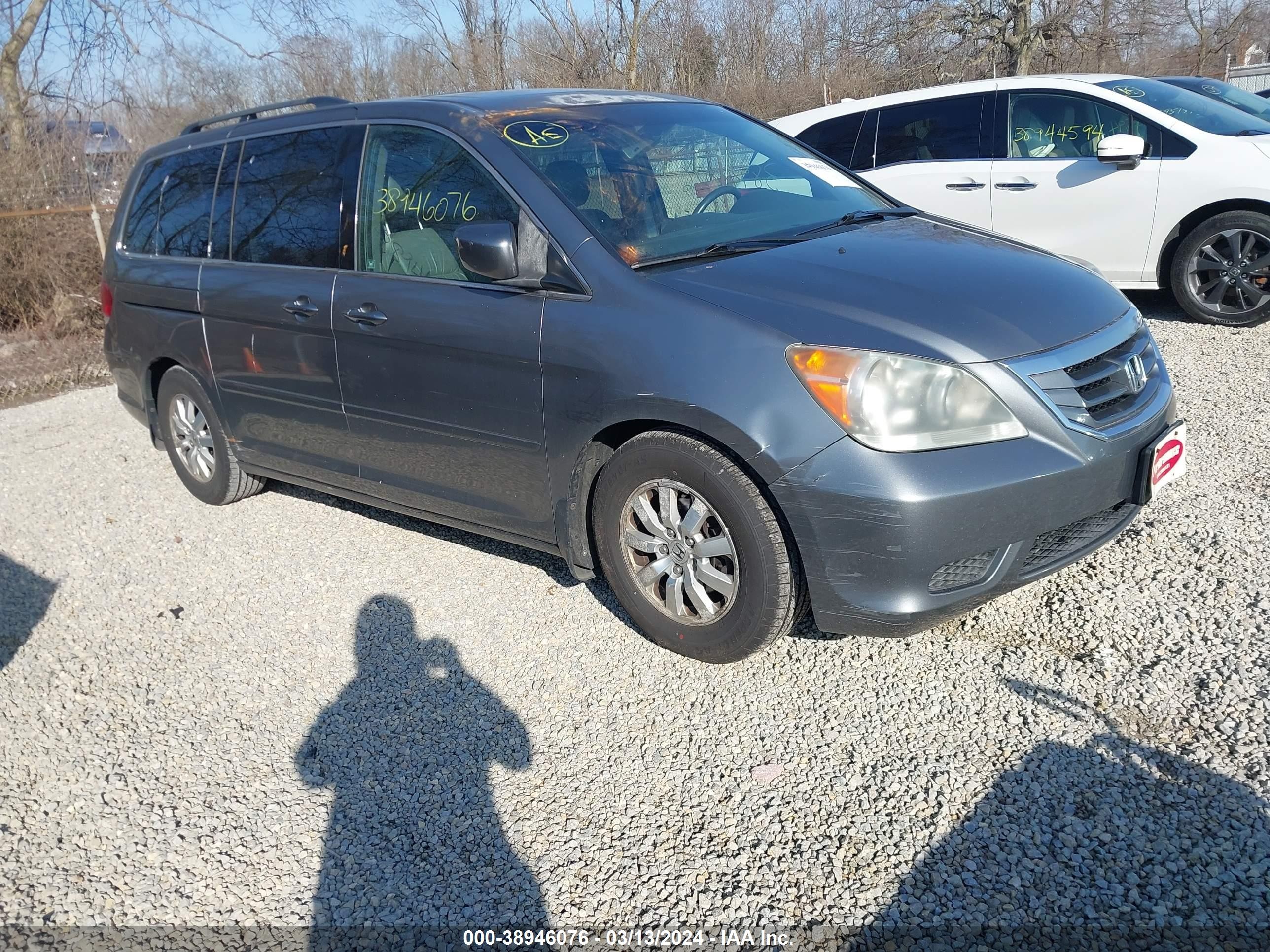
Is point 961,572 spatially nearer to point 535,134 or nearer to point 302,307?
point 535,134

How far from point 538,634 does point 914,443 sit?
1.69m

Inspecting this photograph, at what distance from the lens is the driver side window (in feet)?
24.9

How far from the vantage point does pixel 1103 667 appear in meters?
3.36

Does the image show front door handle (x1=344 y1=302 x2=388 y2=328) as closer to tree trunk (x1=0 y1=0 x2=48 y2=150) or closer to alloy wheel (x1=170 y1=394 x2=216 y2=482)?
alloy wheel (x1=170 y1=394 x2=216 y2=482)

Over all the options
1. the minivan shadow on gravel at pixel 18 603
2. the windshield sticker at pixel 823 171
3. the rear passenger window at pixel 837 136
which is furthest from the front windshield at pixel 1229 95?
the minivan shadow on gravel at pixel 18 603

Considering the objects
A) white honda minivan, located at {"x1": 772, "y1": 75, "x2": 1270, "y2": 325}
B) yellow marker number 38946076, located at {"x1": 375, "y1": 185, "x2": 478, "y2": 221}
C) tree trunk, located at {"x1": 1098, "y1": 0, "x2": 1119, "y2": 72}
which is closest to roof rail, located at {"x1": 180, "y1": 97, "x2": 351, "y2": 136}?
yellow marker number 38946076, located at {"x1": 375, "y1": 185, "x2": 478, "y2": 221}

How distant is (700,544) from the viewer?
3453 mm

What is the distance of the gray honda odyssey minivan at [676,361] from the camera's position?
310cm

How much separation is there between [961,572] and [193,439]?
4294mm

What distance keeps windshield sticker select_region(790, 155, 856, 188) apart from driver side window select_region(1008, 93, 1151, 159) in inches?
144

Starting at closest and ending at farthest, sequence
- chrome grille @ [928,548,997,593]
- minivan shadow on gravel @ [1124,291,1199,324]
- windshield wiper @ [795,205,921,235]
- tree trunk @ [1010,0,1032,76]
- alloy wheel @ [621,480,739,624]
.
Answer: chrome grille @ [928,548,997,593], alloy wheel @ [621,480,739,624], windshield wiper @ [795,205,921,235], minivan shadow on gravel @ [1124,291,1199,324], tree trunk @ [1010,0,1032,76]

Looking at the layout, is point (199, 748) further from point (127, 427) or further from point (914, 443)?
point (127, 427)

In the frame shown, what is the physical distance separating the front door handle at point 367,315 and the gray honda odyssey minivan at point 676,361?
0.04 feet

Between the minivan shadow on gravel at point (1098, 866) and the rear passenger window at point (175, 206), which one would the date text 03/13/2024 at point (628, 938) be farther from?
the rear passenger window at point (175, 206)
